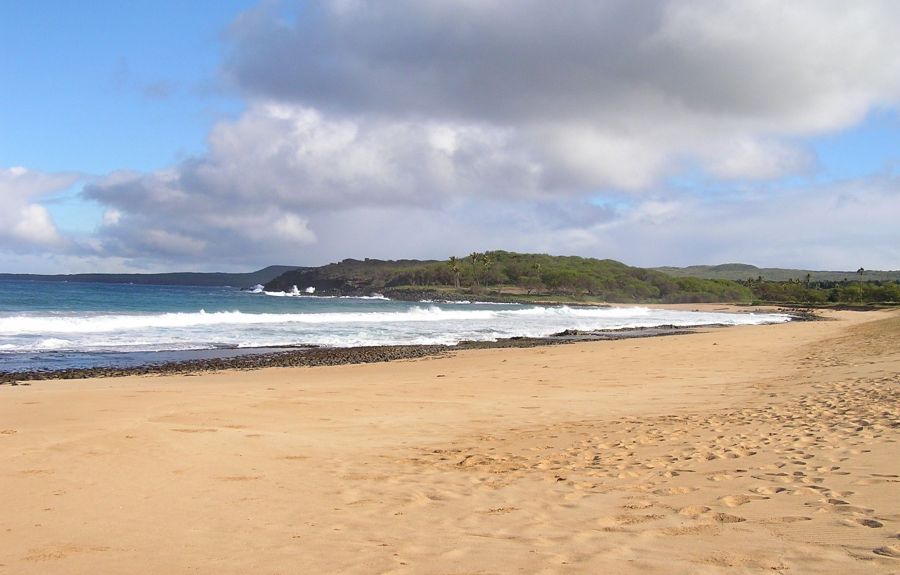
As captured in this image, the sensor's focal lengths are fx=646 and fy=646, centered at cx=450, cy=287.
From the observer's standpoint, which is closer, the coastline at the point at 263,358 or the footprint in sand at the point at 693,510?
the footprint in sand at the point at 693,510

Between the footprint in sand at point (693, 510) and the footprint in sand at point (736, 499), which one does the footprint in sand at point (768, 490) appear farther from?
the footprint in sand at point (693, 510)

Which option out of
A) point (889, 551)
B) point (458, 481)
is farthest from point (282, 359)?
point (889, 551)

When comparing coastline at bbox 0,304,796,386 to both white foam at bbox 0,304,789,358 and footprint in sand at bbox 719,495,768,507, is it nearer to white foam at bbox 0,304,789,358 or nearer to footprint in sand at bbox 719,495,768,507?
white foam at bbox 0,304,789,358

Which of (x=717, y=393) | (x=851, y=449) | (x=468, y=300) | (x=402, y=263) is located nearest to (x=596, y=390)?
(x=717, y=393)

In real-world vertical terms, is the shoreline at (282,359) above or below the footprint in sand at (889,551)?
below

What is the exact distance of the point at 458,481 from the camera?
6691 mm

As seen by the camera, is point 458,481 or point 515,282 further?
point 515,282

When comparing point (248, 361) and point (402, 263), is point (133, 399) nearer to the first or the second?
point (248, 361)

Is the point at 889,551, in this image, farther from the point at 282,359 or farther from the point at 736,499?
the point at 282,359

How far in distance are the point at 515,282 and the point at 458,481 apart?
5185 inches

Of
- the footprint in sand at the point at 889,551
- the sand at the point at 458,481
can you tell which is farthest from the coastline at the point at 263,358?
the footprint in sand at the point at 889,551

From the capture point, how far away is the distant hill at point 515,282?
114 metres

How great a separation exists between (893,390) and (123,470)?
11841 millimetres

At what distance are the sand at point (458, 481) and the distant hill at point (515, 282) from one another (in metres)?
101
